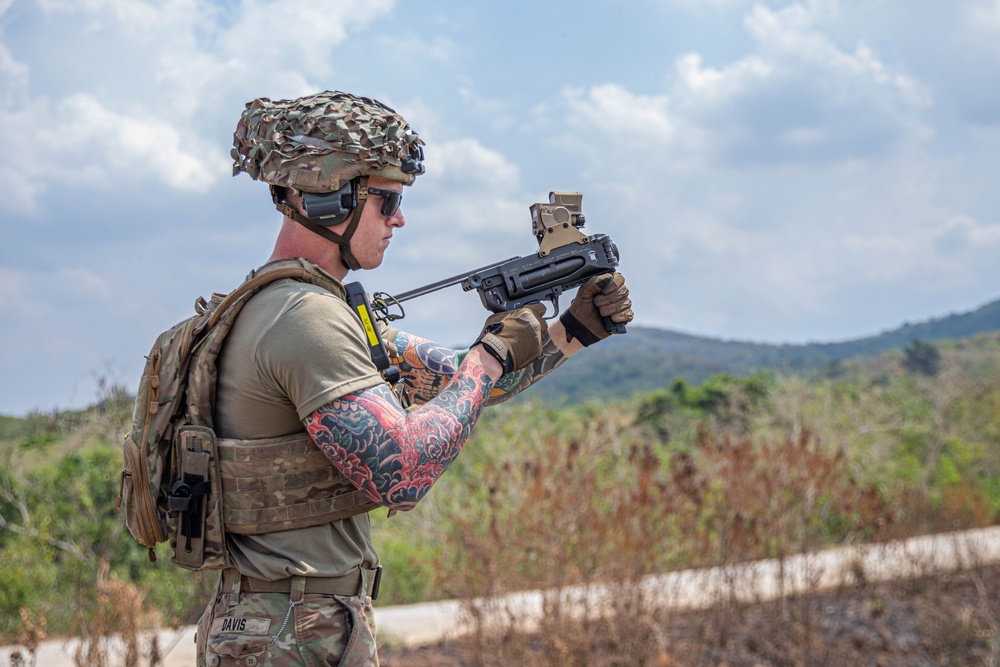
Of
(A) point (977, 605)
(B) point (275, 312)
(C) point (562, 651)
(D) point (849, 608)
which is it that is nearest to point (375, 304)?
(B) point (275, 312)

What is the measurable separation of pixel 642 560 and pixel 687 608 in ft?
3.40

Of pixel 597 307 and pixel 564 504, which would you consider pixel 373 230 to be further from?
pixel 564 504

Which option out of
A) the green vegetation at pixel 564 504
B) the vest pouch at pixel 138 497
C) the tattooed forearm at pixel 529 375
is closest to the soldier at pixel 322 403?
the vest pouch at pixel 138 497

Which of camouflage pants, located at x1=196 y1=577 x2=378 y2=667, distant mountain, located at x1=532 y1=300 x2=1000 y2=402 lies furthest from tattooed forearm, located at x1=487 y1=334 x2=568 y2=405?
distant mountain, located at x1=532 y1=300 x2=1000 y2=402

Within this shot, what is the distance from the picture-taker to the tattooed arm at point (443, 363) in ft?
9.86

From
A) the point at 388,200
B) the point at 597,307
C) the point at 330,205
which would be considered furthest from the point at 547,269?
the point at 330,205

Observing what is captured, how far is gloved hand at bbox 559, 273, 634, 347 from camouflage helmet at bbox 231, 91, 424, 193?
29.1 inches

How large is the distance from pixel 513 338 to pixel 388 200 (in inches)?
18.6

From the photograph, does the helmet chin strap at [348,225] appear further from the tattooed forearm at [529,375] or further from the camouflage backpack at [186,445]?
the tattooed forearm at [529,375]

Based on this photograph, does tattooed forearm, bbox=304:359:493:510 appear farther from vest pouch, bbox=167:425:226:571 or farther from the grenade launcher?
the grenade launcher

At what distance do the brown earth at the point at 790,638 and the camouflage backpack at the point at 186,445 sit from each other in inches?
147

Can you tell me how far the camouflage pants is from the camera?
2.21 m

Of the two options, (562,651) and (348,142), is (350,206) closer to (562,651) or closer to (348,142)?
(348,142)

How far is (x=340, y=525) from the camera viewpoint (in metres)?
2.32
